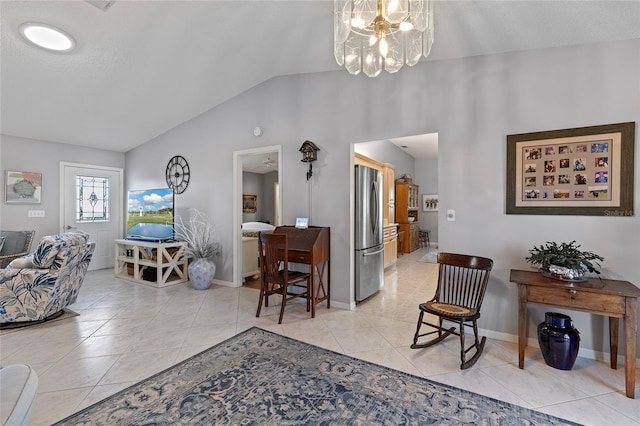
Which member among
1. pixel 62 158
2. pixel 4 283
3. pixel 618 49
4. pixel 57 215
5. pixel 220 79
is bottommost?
pixel 4 283

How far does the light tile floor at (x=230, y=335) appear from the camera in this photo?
1.95m

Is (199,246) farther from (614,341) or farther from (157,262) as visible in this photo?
(614,341)

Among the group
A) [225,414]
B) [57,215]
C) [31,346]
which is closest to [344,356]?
[225,414]

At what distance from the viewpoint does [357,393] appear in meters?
2.01

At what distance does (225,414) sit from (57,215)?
5.56 m

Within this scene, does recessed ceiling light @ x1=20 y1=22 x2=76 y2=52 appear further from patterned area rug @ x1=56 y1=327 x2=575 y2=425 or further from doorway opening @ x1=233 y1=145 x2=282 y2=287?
patterned area rug @ x1=56 y1=327 x2=575 y2=425

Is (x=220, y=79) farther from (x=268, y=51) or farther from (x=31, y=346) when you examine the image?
(x=31, y=346)

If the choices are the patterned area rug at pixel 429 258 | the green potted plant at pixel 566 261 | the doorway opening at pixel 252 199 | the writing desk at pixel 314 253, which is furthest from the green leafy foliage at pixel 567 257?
the patterned area rug at pixel 429 258

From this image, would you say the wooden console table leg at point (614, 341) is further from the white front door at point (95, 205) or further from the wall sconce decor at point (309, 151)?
the white front door at point (95, 205)

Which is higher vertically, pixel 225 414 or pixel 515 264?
pixel 515 264

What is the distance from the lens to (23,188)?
4891mm

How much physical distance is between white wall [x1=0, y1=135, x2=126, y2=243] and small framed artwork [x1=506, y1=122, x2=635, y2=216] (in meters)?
7.00

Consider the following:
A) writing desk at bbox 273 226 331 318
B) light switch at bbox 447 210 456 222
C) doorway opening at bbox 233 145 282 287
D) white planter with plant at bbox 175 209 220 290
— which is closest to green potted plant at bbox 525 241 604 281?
light switch at bbox 447 210 456 222

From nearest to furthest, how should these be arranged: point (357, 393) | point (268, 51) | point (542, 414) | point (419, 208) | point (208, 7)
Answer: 1. point (542, 414)
2. point (357, 393)
3. point (208, 7)
4. point (268, 51)
5. point (419, 208)
